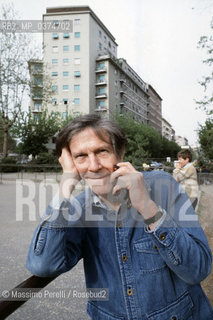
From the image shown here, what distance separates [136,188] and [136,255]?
1.18ft

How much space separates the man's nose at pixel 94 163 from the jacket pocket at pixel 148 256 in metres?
0.39

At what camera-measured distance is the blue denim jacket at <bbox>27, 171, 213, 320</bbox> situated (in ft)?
3.34

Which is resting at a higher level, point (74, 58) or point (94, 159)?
point (74, 58)

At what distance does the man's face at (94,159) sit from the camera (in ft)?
4.02

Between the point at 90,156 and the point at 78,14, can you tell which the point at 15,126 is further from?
the point at 78,14

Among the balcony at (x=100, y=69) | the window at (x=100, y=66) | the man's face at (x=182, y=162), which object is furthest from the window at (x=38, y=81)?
the window at (x=100, y=66)

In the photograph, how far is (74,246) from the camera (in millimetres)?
1270

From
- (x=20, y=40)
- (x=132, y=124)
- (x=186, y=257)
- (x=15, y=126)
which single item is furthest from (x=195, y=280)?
(x=132, y=124)

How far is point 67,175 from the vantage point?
125cm

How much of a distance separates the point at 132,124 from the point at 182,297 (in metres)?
36.5

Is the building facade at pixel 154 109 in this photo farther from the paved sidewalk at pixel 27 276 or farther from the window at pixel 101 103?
the paved sidewalk at pixel 27 276

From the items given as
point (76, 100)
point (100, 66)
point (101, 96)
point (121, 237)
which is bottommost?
point (121, 237)

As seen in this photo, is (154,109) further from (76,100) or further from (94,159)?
(94,159)

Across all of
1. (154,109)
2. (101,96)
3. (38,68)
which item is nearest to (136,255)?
(38,68)
